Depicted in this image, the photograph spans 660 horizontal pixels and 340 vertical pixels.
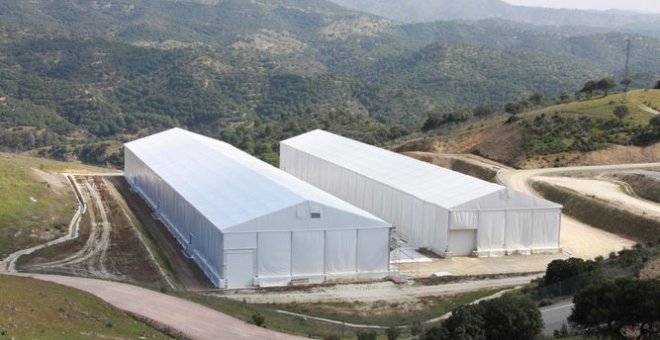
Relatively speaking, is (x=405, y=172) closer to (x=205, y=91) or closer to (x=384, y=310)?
(x=384, y=310)

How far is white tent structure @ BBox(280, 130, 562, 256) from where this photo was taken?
152 ft

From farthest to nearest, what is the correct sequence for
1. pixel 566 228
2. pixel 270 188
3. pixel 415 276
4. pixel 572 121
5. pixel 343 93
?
pixel 343 93 → pixel 572 121 → pixel 566 228 → pixel 270 188 → pixel 415 276

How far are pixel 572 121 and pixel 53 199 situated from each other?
50833mm

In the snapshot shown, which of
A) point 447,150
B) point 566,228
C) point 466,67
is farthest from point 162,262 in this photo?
point 466,67

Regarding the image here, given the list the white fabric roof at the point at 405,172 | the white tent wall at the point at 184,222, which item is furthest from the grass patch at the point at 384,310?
the white fabric roof at the point at 405,172

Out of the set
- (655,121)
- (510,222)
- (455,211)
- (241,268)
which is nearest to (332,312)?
(241,268)

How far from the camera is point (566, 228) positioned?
53562 mm

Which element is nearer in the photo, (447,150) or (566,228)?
(566,228)

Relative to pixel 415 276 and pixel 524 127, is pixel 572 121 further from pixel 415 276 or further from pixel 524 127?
pixel 415 276

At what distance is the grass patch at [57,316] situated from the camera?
2241cm

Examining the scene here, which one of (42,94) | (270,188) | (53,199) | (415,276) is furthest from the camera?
(42,94)

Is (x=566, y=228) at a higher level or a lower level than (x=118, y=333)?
lower

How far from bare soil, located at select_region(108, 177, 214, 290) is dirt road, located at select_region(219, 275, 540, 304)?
9.86 feet

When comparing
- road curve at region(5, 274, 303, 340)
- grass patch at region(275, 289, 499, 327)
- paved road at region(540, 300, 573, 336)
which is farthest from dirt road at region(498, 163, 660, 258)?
road curve at region(5, 274, 303, 340)
